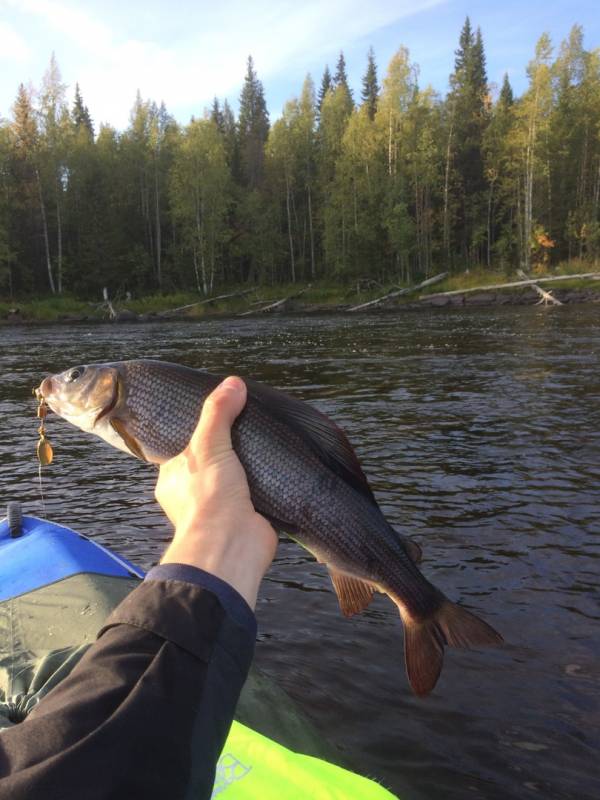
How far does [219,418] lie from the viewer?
6.55 ft

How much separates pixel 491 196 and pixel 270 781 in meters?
55.3

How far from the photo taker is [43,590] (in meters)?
4.11

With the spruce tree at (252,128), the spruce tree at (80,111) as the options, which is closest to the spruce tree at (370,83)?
the spruce tree at (252,128)

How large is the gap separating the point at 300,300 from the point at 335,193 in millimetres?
11454

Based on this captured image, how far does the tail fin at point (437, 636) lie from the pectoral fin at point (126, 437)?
1.18 meters

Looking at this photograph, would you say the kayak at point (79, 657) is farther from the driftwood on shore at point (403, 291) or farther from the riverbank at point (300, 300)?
the driftwood on shore at point (403, 291)

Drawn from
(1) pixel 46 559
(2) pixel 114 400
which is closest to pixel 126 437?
(2) pixel 114 400

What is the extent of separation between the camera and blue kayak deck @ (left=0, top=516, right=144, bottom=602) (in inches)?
167

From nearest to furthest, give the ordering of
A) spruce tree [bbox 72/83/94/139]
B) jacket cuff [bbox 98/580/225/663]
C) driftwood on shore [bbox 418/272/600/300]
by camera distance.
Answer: jacket cuff [bbox 98/580/225/663] → driftwood on shore [bbox 418/272/600/300] → spruce tree [bbox 72/83/94/139]

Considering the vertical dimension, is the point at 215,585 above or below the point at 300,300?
below

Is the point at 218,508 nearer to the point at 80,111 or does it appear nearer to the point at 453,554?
the point at 453,554

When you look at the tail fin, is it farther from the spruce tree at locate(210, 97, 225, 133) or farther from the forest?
the spruce tree at locate(210, 97, 225, 133)

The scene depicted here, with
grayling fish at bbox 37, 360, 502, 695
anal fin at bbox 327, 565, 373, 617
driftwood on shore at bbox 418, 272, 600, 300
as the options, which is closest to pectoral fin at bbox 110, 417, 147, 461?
grayling fish at bbox 37, 360, 502, 695

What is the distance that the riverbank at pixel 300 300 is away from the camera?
1516 inches
